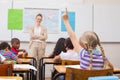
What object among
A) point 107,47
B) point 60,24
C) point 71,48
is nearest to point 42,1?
point 60,24

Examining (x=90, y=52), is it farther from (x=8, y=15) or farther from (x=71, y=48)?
(x=8, y=15)

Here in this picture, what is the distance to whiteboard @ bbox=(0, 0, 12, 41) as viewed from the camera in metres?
6.71

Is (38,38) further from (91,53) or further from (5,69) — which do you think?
(91,53)

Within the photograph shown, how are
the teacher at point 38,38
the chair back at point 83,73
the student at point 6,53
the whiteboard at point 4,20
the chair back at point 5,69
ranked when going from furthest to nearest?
the whiteboard at point 4,20
the teacher at point 38,38
the student at point 6,53
the chair back at point 5,69
the chair back at point 83,73

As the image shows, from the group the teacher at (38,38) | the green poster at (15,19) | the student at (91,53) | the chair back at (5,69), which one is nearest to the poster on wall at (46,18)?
the green poster at (15,19)

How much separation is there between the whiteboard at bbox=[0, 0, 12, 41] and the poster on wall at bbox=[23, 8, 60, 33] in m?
0.45

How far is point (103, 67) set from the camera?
280 cm

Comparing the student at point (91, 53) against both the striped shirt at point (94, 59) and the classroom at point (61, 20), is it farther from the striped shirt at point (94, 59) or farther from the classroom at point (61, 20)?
the classroom at point (61, 20)

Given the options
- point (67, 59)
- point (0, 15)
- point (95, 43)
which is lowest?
point (67, 59)

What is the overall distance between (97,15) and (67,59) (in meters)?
3.42

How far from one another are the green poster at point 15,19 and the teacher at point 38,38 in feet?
3.23

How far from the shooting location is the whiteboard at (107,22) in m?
7.14

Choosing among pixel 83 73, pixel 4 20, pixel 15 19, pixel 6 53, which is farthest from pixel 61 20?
pixel 83 73

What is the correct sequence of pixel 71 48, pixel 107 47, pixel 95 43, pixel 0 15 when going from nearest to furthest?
pixel 95 43 < pixel 71 48 < pixel 0 15 < pixel 107 47
